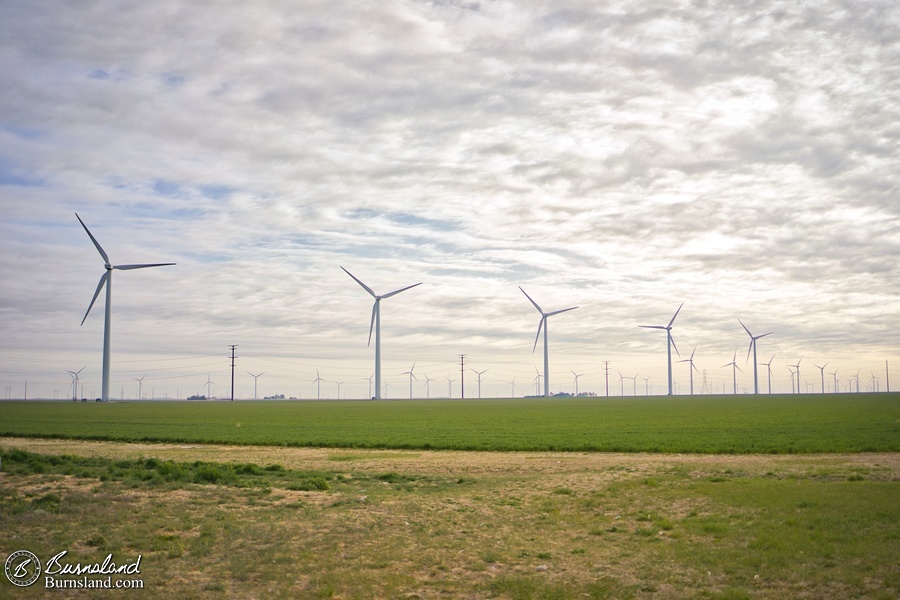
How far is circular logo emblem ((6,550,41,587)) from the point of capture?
1554cm

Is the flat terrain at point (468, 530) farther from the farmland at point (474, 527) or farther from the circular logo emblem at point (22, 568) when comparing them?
the circular logo emblem at point (22, 568)

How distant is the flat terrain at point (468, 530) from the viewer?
632 inches

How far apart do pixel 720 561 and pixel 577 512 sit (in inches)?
272

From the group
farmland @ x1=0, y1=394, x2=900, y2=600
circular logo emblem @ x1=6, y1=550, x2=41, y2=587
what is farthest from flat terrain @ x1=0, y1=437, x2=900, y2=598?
circular logo emblem @ x1=6, y1=550, x2=41, y2=587

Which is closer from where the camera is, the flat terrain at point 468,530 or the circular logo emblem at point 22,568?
the circular logo emblem at point 22,568

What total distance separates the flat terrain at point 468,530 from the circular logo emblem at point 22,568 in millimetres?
552

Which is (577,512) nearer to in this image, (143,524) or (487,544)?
(487,544)

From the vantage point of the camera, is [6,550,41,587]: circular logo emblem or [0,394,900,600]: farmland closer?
[6,550,41,587]: circular logo emblem

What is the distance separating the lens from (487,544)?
1956 centimetres

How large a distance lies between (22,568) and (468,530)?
1104 centimetres

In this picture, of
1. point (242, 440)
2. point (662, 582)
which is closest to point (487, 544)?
point (662, 582)

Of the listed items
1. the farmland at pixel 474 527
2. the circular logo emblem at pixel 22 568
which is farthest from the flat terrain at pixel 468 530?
the circular logo emblem at pixel 22 568

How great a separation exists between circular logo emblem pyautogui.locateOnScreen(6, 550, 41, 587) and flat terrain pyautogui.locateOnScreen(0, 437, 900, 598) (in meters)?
0.55

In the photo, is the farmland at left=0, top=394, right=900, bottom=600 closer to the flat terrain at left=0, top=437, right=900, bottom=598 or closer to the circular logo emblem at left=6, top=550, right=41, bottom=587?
the flat terrain at left=0, top=437, right=900, bottom=598
